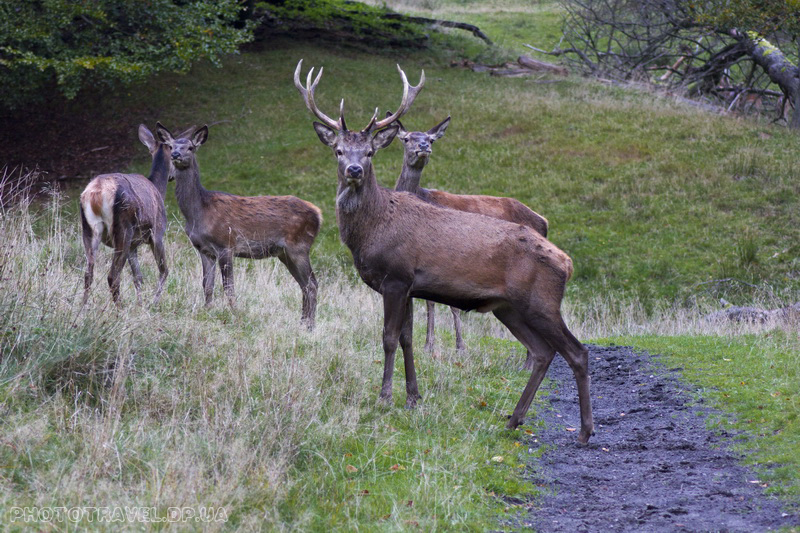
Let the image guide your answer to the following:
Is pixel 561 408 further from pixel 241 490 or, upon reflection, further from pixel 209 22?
pixel 209 22

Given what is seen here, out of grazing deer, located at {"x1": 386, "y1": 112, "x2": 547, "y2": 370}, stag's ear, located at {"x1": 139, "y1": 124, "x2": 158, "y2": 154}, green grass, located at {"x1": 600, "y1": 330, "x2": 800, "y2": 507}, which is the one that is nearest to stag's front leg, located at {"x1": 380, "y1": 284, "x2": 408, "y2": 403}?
green grass, located at {"x1": 600, "y1": 330, "x2": 800, "y2": 507}

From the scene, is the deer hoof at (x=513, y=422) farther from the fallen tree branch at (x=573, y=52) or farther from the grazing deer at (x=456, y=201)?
the fallen tree branch at (x=573, y=52)

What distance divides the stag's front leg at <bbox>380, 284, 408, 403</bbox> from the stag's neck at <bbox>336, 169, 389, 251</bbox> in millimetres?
555

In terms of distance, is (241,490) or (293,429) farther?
(293,429)

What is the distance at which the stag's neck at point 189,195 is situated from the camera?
10.1m

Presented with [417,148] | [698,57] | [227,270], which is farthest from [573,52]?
[227,270]

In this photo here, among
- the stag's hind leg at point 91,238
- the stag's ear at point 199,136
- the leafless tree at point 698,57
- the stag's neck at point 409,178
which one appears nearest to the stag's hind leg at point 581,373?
the stag's neck at point 409,178

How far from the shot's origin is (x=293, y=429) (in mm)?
5457

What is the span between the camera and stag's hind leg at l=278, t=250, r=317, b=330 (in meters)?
10.2

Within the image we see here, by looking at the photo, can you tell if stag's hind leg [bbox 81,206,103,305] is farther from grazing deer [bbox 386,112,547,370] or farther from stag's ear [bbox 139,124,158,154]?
grazing deer [bbox 386,112,547,370]

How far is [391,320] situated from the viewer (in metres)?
6.89

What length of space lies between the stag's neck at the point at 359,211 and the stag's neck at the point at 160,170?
452 cm

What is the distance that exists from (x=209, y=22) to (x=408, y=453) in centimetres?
2043

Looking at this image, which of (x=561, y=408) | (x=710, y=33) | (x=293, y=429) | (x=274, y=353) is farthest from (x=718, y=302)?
(x=710, y=33)
